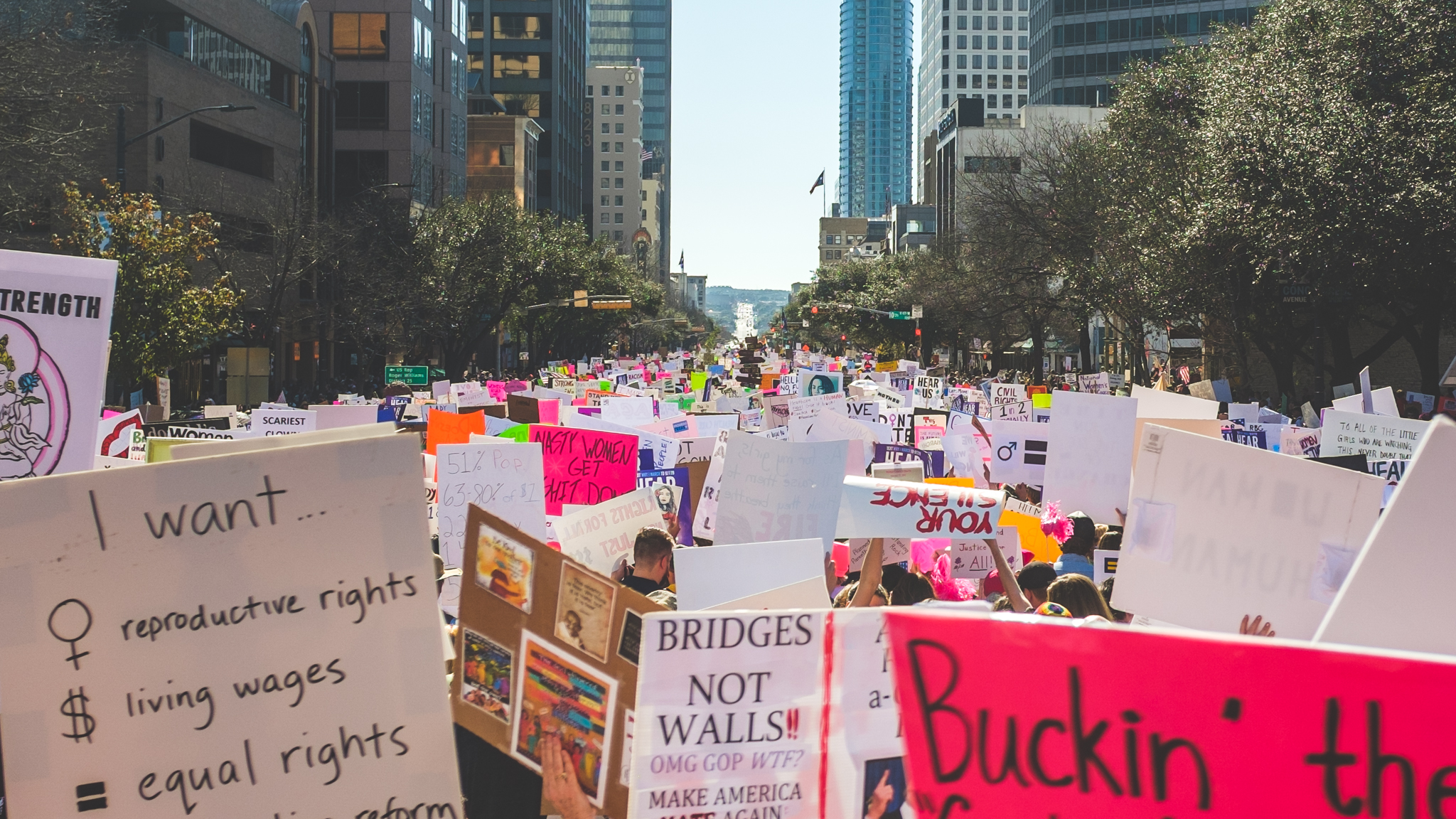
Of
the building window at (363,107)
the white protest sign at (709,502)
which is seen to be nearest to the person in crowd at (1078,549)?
the white protest sign at (709,502)

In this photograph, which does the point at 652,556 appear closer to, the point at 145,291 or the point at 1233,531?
the point at 1233,531

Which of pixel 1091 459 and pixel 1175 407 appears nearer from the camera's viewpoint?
pixel 1091 459

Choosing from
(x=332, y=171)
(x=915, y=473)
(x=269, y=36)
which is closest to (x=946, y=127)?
(x=332, y=171)

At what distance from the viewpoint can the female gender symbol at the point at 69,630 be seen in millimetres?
2871

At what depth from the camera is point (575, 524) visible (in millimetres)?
7344

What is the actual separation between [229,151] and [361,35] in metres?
22.4

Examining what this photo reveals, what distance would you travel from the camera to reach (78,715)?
2.88m

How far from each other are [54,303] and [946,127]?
441ft

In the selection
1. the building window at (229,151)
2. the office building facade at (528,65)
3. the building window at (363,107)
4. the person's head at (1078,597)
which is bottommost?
the person's head at (1078,597)

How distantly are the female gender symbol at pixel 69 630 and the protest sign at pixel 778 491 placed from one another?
4.52 metres

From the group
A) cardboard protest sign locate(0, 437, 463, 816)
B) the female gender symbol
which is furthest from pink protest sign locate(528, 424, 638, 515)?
the female gender symbol

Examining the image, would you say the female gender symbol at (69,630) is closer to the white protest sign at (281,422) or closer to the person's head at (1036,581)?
the person's head at (1036,581)

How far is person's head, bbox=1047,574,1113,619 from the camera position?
5695 millimetres

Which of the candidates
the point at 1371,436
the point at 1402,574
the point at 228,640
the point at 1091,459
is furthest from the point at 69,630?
the point at 1371,436
